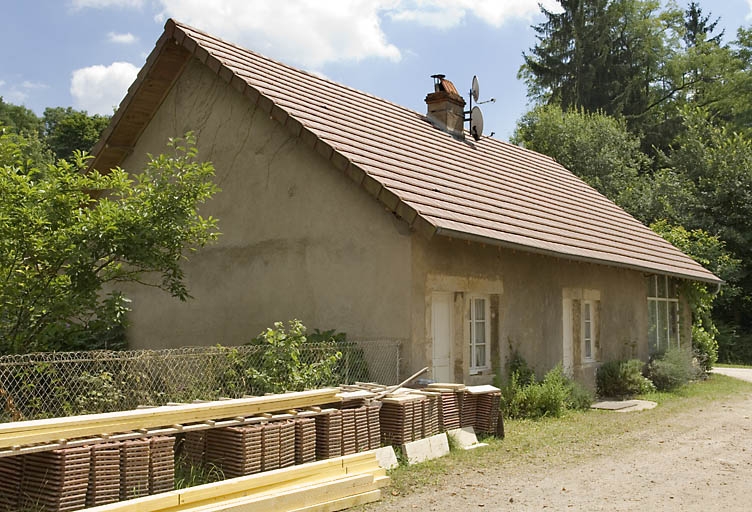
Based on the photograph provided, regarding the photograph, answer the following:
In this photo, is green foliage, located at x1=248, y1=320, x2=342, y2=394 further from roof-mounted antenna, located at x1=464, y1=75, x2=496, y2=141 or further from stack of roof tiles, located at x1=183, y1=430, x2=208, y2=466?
roof-mounted antenna, located at x1=464, y1=75, x2=496, y2=141

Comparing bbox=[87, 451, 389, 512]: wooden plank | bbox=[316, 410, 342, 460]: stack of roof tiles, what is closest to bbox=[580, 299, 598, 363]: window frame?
bbox=[87, 451, 389, 512]: wooden plank

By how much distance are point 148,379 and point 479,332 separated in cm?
583

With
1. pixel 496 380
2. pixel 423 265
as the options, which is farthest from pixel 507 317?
pixel 423 265

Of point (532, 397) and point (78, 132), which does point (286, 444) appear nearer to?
point (532, 397)

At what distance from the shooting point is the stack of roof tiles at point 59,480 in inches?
221

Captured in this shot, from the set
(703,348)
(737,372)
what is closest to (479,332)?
(703,348)

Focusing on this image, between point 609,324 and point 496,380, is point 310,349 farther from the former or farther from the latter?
point 609,324

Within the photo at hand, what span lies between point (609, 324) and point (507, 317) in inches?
186

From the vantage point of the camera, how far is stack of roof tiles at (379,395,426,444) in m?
8.56

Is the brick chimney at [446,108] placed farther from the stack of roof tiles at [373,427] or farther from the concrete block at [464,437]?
the stack of roof tiles at [373,427]

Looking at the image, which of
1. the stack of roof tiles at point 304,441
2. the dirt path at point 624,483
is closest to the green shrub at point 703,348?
the dirt path at point 624,483

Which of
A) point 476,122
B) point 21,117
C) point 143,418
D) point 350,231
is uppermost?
point 21,117

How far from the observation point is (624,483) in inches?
311

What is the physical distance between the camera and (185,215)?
386 inches
